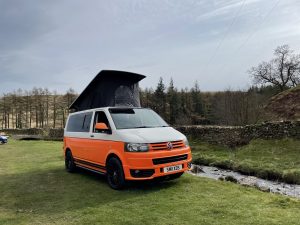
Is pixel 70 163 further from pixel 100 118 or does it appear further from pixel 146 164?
pixel 146 164

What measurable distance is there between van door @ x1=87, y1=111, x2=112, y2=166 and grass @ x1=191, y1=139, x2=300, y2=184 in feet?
21.2

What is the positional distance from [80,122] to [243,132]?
12.2 m

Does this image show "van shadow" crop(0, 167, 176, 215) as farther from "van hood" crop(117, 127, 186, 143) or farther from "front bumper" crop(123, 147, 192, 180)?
"van hood" crop(117, 127, 186, 143)

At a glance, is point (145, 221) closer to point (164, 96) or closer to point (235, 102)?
point (235, 102)

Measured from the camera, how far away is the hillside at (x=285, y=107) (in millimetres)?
29794

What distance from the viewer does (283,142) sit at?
54.8ft

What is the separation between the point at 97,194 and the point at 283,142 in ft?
40.7

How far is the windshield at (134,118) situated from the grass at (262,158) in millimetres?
5324

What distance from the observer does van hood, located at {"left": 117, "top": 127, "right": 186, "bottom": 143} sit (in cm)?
735

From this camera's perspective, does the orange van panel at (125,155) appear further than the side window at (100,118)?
No

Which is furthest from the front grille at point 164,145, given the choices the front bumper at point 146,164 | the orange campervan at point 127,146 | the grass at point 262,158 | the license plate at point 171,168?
the grass at point 262,158

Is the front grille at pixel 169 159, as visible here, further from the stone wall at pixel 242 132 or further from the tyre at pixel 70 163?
the stone wall at pixel 242 132

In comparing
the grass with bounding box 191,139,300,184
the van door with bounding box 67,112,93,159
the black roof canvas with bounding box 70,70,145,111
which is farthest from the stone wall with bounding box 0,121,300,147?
the van door with bounding box 67,112,93,159

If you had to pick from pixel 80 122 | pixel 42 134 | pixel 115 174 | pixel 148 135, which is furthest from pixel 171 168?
pixel 42 134
